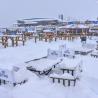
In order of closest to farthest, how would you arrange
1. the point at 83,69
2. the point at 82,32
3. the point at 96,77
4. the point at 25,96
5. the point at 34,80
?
the point at 25,96 → the point at 34,80 → the point at 96,77 → the point at 83,69 → the point at 82,32

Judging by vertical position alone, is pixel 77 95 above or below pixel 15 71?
below

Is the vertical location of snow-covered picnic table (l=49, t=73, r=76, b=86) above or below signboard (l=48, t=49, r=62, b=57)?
below

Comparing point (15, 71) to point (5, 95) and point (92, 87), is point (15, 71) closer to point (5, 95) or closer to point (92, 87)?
point (5, 95)

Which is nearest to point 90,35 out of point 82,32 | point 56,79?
point 82,32

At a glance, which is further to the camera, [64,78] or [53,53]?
[53,53]

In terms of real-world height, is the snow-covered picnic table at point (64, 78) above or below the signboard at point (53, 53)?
below

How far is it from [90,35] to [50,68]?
1301 centimetres

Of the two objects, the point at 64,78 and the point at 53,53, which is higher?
the point at 53,53

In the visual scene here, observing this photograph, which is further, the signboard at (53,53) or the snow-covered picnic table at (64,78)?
the signboard at (53,53)

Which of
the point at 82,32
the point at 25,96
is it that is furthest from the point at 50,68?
the point at 82,32

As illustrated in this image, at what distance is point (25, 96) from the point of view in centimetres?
495

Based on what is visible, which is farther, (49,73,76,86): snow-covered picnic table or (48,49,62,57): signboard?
(48,49,62,57): signboard

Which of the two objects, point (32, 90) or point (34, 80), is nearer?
point (32, 90)

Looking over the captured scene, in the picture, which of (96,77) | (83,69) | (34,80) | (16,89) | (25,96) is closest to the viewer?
(25,96)
